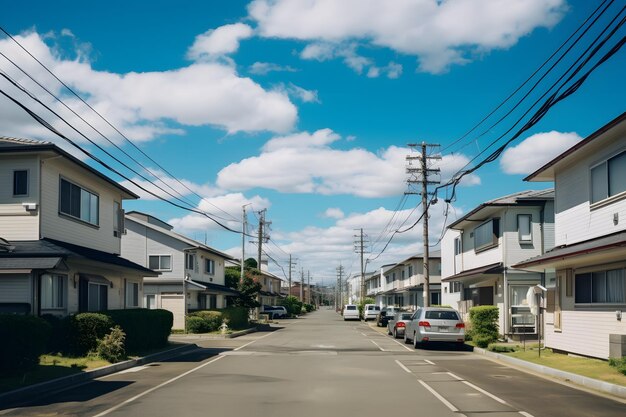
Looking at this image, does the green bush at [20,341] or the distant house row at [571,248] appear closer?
the green bush at [20,341]

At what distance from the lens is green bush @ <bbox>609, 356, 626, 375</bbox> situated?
1614 cm

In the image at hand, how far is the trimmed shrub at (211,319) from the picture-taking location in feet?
131

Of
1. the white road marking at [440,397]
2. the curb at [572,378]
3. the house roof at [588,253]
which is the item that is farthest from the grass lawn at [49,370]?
the house roof at [588,253]

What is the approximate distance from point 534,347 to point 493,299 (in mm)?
10686

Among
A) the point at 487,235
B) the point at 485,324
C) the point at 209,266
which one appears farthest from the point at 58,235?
the point at 209,266

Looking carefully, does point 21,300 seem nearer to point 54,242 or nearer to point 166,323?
point 54,242

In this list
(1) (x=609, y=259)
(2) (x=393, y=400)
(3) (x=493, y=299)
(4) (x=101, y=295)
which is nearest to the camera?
(2) (x=393, y=400)

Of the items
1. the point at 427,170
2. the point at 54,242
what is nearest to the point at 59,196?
the point at 54,242

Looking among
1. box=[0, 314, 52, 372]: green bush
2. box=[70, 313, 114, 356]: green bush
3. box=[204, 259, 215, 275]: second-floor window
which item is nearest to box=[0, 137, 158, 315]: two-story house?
box=[70, 313, 114, 356]: green bush

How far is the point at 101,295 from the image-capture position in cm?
2656

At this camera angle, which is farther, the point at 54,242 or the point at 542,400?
the point at 54,242

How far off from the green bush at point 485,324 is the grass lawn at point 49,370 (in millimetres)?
14529

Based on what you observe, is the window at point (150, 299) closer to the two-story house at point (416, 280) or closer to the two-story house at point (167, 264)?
the two-story house at point (167, 264)

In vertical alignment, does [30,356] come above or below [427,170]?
below
